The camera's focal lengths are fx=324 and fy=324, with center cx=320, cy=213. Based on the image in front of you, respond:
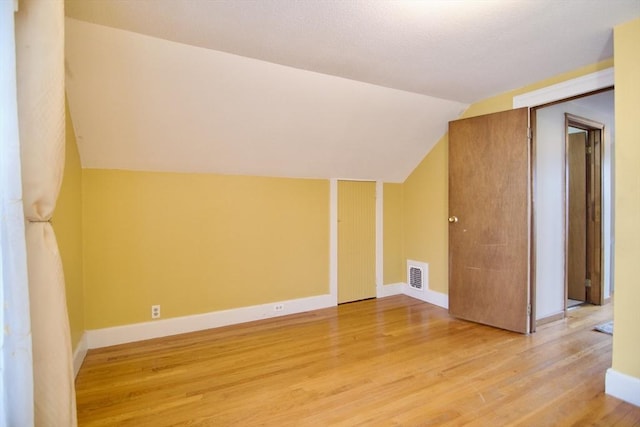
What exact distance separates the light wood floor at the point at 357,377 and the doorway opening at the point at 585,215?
2.57 ft

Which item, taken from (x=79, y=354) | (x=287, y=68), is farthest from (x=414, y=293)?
(x=79, y=354)

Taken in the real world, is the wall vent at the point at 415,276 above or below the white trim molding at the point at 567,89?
below

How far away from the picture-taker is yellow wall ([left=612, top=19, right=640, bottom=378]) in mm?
1922

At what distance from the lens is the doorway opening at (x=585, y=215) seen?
3.80 meters

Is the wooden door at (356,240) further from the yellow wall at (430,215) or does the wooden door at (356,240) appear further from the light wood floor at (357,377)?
the light wood floor at (357,377)

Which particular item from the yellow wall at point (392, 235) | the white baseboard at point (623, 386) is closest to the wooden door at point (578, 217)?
the yellow wall at point (392, 235)

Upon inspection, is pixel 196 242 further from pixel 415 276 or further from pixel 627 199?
pixel 627 199

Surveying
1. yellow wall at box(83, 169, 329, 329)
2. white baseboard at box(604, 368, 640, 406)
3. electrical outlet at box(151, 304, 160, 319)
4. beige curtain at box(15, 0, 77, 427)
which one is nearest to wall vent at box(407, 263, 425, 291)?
yellow wall at box(83, 169, 329, 329)

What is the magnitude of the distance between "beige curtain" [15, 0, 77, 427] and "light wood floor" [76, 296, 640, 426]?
69 cm

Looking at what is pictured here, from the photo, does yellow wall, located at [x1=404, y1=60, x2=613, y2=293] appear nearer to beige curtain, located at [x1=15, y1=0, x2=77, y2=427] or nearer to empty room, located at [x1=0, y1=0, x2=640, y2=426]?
empty room, located at [x1=0, y1=0, x2=640, y2=426]

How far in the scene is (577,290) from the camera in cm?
396

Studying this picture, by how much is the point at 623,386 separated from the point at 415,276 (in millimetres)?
2306

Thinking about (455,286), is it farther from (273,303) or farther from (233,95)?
(233,95)

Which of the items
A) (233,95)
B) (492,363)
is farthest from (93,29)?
(492,363)
